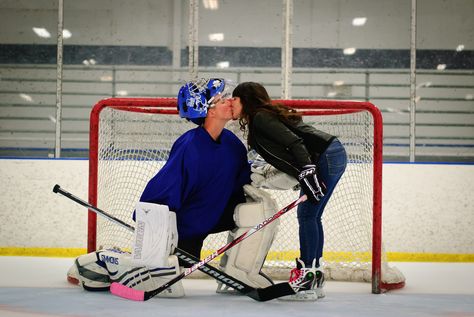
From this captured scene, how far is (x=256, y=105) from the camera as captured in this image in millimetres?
3094

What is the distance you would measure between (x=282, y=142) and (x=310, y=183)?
195 millimetres

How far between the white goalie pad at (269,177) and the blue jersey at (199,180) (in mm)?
89

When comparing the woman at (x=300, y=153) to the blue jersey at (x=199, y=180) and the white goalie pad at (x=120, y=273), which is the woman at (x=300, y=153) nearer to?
the blue jersey at (x=199, y=180)

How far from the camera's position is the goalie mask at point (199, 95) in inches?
123

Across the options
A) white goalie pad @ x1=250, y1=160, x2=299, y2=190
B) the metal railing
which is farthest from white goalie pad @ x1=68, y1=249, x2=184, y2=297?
the metal railing

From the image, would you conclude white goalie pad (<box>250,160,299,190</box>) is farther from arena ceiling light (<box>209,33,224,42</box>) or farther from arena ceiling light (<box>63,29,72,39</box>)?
arena ceiling light (<box>63,29,72,39</box>)

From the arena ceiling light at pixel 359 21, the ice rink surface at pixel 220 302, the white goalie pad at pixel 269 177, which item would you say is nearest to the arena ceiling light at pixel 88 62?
the arena ceiling light at pixel 359 21

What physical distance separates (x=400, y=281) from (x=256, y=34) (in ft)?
10.5

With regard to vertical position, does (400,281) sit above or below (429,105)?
below

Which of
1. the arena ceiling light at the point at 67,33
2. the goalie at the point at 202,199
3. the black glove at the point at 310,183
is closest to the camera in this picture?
the black glove at the point at 310,183

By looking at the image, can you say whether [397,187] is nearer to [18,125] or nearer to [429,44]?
[429,44]

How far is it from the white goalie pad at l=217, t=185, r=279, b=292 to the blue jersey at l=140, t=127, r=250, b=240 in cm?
12

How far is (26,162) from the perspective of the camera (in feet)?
16.5

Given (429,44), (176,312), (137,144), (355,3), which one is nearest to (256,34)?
(355,3)
